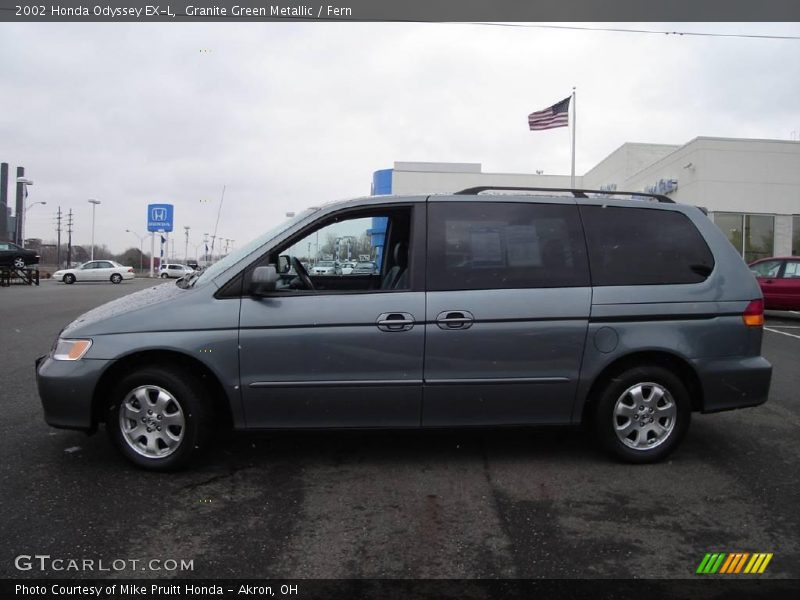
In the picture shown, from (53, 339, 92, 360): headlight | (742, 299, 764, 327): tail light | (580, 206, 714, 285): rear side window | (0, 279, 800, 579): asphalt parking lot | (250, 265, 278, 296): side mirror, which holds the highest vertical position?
(580, 206, 714, 285): rear side window

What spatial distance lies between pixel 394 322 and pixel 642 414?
183cm

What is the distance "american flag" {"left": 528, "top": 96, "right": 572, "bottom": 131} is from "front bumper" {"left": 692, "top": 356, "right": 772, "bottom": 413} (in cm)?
2064

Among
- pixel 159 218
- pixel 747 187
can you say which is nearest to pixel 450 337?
pixel 747 187

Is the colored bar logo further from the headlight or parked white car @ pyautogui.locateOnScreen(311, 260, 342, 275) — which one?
the headlight

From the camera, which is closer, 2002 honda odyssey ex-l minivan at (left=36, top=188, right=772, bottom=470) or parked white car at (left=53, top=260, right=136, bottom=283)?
2002 honda odyssey ex-l minivan at (left=36, top=188, right=772, bottom=470)

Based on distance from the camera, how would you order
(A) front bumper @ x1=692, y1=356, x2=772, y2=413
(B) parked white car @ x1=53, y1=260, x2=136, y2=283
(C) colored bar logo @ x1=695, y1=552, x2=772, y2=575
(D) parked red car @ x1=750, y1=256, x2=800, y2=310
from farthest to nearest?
(B) parked white car @ x1=53, y1=260, x2=136, y2=283, (D) parked red car @ x1=750, y1=256, x2=800, y2=310, (A) front bumper @ x1=692, y1=356, x2=772, y2=413, (C) colored bar logo @ x1=695, y1=552, x2=772, y2=575

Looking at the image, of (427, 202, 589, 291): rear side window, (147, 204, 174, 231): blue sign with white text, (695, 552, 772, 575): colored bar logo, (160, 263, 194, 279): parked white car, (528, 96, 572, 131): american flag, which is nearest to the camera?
(695, 552, 772, 575): colored bar logo

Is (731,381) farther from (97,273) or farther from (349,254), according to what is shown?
(97,273)

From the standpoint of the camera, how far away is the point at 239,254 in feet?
14.2

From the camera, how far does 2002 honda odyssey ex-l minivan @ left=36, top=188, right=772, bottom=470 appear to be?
3859mm

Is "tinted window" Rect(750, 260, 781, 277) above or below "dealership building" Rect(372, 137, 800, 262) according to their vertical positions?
below

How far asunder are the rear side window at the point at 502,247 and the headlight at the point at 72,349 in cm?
225

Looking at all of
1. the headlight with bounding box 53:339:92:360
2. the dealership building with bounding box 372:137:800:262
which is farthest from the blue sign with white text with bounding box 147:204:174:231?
the headlight with bounding box 53:339:92:360
